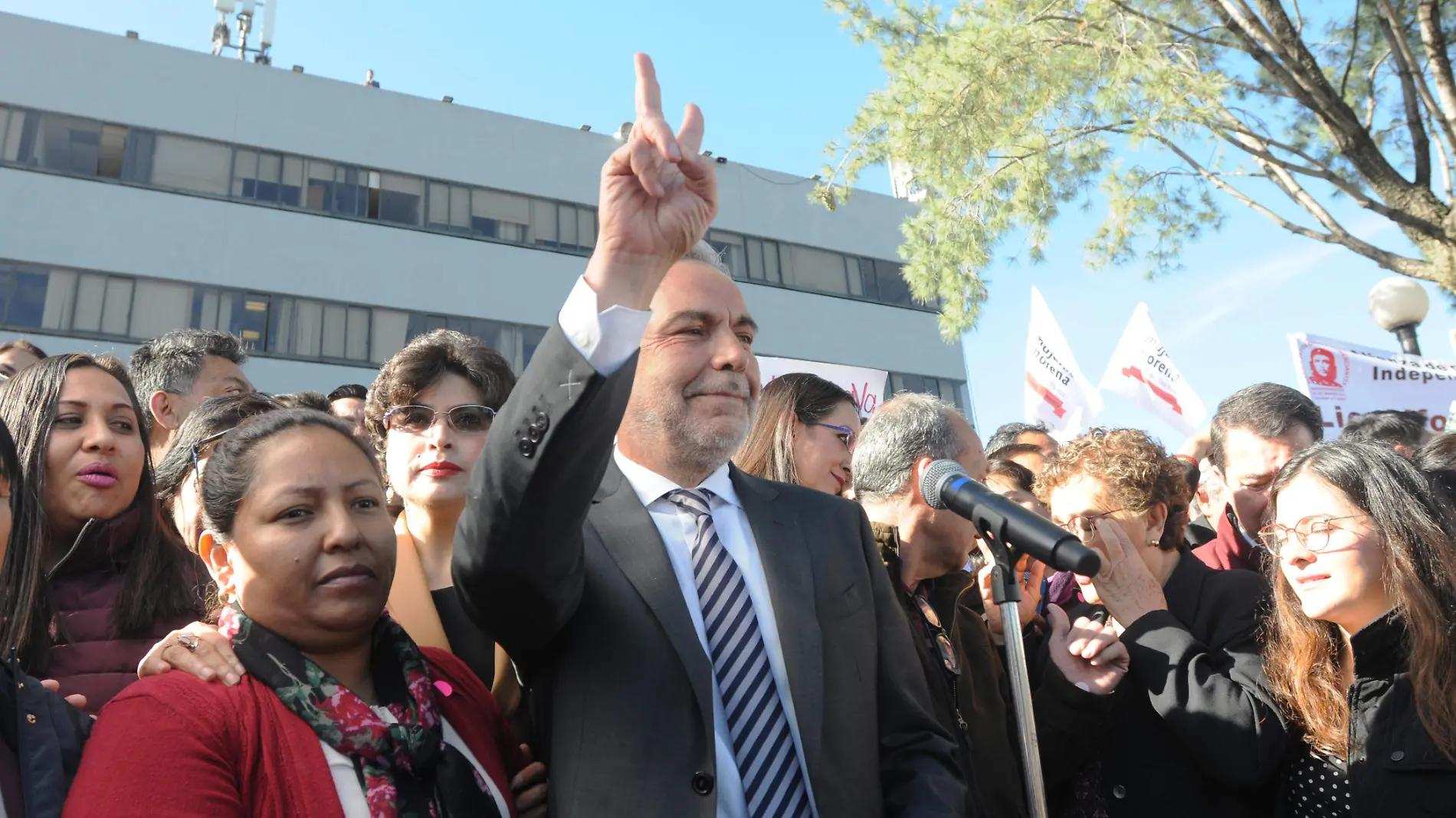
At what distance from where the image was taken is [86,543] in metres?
2.89

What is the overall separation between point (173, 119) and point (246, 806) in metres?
20.7

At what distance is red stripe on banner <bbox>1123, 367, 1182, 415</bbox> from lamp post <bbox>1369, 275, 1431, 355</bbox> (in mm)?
1604

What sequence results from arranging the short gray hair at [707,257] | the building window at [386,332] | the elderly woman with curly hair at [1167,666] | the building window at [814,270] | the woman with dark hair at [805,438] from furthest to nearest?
the building window at [814,270] < the building window at [386,332] < the woman with dark hair at [805,438] < the elderly woman with curly hair at [1167,666] < the short gray hair at [707,257]

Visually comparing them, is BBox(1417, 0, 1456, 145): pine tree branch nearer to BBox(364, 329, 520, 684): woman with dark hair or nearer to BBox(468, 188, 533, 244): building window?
BBox(364, 329, 520, 684): woman with dark hair

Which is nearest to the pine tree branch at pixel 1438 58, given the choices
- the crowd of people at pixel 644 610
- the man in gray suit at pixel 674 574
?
the crowd of people at pixel 644 610

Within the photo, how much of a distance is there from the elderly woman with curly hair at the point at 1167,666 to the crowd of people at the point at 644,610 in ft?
0.03

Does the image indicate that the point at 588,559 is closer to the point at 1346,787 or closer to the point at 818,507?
the point at 818,507

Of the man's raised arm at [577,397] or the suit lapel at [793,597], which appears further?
the suit lapel at [793,597]

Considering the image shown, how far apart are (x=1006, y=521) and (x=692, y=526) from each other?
0.65 metres

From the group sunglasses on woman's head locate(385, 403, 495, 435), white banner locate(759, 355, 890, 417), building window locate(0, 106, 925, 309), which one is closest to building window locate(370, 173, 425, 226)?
building window locate(0, 106, 925, 309)

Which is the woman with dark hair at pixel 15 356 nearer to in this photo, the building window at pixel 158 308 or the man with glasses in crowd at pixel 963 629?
the man with glasses in crowd at pixel 963 629

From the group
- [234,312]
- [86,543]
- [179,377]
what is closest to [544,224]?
[234,312]

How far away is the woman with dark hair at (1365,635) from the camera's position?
8.62 feet

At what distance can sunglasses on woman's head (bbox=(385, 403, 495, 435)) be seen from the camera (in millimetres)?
3344
